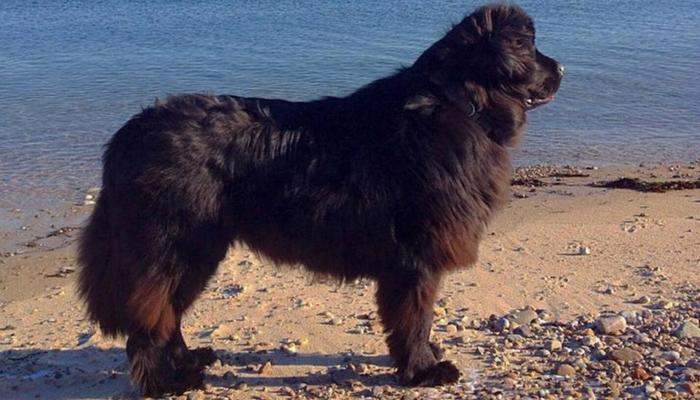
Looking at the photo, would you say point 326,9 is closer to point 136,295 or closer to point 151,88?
point 151,88

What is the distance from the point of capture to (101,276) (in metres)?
4.25

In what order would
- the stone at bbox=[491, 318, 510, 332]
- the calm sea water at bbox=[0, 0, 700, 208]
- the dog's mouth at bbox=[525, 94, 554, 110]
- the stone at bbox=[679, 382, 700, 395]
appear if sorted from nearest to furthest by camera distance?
1. the stone at bbox=[679, 382, 700, 395]
2. the dog's mouth at bbox=[525, 94, 554, 110]
3. the stone at bbox=[491, 318, 510, 332]
4. the calm sea water at bbox=[0, 0, 700, 208]

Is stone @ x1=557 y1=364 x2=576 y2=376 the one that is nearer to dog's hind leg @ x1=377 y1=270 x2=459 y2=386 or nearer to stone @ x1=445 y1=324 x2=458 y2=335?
dog's hind leg @ x1=377 y1=270 x2=459 y2=386

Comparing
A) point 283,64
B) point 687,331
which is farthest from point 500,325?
point 283,64

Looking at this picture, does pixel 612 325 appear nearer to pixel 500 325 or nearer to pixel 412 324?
pixel 500 325

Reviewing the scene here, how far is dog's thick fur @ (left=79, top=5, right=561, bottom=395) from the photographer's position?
3.98 meters

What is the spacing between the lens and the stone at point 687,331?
15.4 ft

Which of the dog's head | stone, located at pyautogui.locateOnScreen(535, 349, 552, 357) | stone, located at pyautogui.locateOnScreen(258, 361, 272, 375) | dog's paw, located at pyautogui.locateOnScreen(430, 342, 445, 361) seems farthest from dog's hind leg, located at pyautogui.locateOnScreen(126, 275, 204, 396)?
stone, located at pyautogui.locateOnScreen(535, 349, 552, 357)

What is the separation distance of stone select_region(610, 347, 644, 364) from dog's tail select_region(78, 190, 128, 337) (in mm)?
2357

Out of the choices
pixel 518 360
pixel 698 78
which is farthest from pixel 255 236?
pixel 698 78

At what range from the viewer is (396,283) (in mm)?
4211

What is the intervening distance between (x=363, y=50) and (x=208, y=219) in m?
12.9

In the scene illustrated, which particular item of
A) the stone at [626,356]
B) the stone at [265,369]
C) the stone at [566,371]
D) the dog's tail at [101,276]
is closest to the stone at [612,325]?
the stone at [626,356]

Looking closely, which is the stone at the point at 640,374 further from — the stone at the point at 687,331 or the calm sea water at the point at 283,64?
the calm sea water at the point at 283,64
